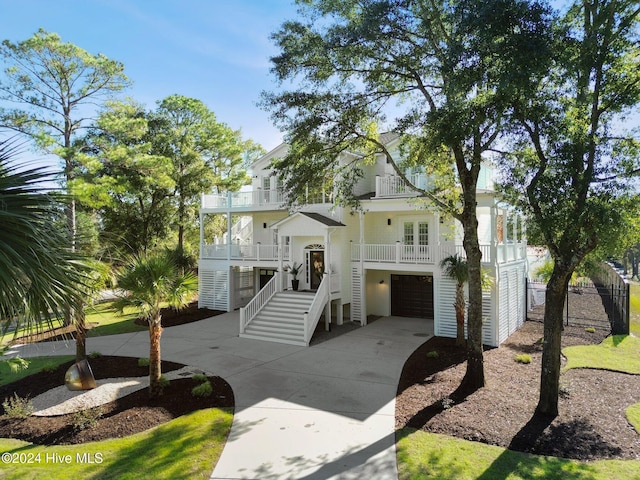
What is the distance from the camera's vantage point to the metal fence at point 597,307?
15.6 m

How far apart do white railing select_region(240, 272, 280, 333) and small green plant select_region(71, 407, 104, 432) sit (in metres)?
7.81

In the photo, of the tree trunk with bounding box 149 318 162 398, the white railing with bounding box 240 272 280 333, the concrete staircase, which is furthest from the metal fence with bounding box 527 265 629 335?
the tree trunk with bounding box 149 318 162 398

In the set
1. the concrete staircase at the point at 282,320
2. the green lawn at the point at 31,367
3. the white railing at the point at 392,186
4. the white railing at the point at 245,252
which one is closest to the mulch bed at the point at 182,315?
the white railing at the point at 245,252

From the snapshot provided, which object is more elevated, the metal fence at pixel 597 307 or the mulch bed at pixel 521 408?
the metal fence at pixel 597 307

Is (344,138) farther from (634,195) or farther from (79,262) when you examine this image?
(79,262)

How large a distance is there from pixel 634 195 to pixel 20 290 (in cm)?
976

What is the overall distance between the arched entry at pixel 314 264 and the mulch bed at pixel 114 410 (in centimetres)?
884

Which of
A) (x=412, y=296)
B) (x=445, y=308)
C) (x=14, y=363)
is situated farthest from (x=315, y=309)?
(x=14, y=363)

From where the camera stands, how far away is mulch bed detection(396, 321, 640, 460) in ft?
24.4

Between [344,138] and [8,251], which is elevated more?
[344,138]

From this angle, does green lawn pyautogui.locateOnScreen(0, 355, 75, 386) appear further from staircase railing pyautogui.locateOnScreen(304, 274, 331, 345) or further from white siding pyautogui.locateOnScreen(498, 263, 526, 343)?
white siding pyautogui.locateOnScreen(498, 263, 526, 343)

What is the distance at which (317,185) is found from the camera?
12898mm

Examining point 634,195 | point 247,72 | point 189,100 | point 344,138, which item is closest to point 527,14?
point 634,195

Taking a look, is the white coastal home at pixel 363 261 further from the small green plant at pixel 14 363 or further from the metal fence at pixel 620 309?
the small green plant at pixel 14 363
